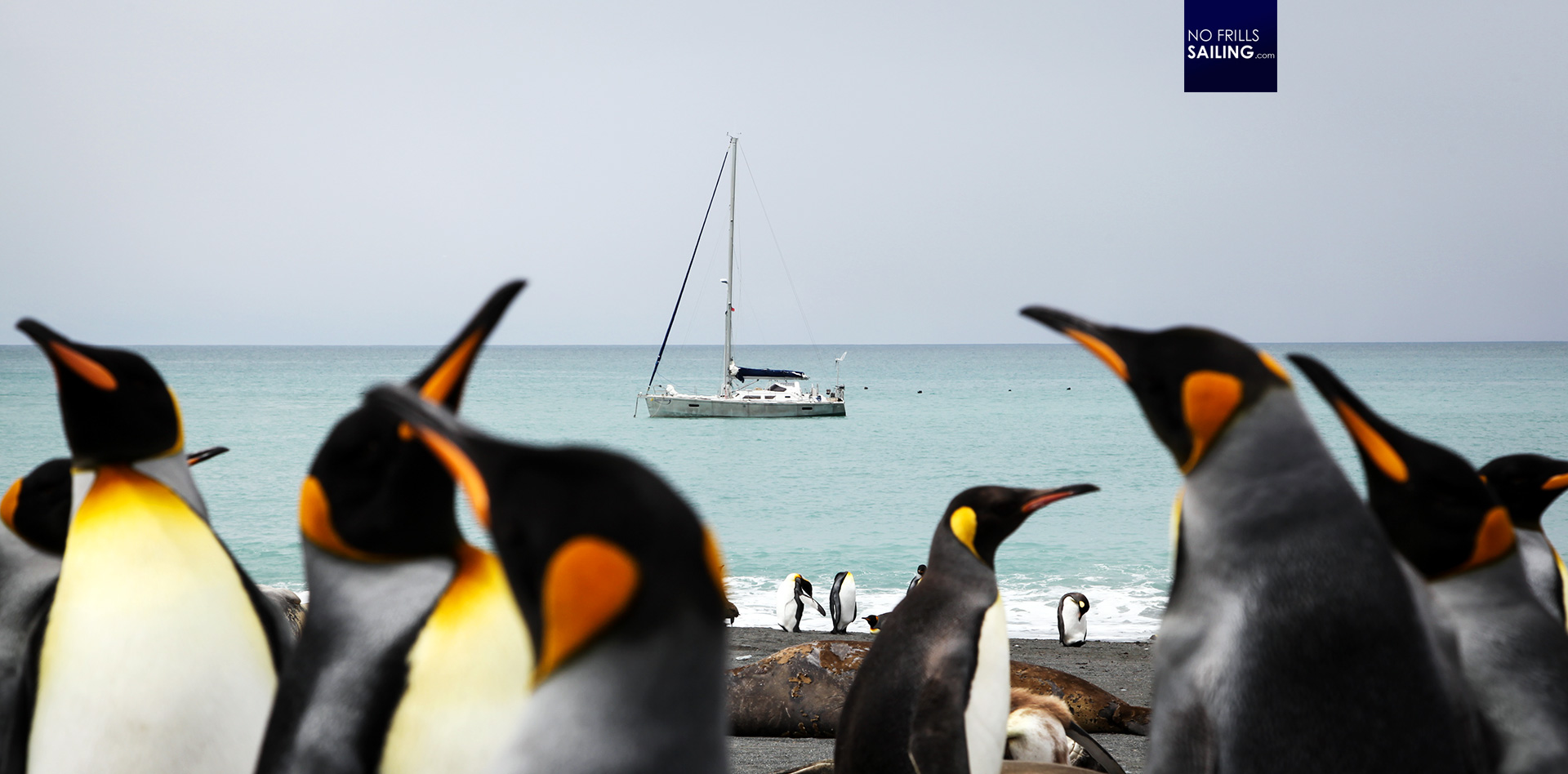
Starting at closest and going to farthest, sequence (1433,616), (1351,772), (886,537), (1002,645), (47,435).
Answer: (1351,772) < (1433,616) < (1002,645) < (886,537) < (47,435)

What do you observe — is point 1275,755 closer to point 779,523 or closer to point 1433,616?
point 1433,616

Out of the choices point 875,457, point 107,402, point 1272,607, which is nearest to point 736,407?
point 875,457

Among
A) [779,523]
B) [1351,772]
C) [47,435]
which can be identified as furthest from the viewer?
[47,435]

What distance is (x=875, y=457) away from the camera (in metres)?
38.7

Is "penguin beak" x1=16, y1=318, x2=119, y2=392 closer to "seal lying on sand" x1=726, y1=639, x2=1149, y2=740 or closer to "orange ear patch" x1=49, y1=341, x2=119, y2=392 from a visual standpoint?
"orange ear patch" x1=49, y1=341, x2=119, y2=392

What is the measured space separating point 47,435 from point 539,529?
156ft

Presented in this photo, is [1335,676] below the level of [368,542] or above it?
below

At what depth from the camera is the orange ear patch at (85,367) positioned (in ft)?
7.00

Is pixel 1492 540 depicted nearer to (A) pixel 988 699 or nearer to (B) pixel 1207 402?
(B) pixel 1207 402

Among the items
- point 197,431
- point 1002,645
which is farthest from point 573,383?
point 1002,645

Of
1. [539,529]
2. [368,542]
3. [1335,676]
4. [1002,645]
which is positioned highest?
[539,529]

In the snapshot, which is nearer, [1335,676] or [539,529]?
[539,529]

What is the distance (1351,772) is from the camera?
1.51m

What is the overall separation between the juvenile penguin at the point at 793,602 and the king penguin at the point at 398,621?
1159cm
